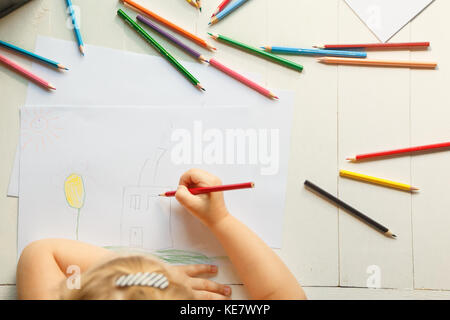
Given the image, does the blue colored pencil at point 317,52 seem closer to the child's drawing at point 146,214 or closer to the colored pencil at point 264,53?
the colored pencil at point 264,53

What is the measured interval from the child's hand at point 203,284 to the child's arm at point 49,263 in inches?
4.9

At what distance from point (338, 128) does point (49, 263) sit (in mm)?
490

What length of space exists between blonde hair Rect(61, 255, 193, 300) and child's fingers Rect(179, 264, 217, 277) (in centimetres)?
10

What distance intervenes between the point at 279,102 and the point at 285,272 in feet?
0.88

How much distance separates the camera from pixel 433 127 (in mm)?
616

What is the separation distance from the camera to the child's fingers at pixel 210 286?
57cm

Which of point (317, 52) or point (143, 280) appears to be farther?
point (317, 52)

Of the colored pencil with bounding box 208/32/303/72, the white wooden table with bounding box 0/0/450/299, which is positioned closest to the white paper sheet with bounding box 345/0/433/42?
the white wooden table with bounding box 0/0/450/299

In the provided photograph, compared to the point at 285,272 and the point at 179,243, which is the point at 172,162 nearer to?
the point at 179,243

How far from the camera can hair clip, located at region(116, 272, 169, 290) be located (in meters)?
0.42

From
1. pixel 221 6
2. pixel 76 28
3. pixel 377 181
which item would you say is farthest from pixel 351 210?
pixel 76 28

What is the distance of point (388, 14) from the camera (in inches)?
24.5

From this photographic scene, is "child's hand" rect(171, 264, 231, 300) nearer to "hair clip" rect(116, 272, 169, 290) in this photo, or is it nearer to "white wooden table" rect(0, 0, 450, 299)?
"white wooden table" rect(0, 0, 450, 299)

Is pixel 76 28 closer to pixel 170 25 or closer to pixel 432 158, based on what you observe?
pixel 170 25
